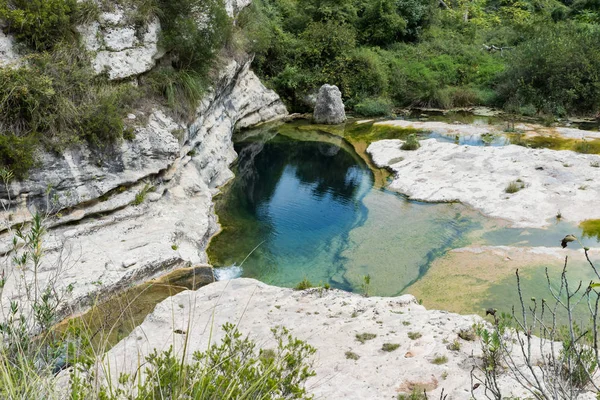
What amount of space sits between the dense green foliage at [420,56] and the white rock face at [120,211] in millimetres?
9348

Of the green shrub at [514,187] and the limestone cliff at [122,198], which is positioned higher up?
the limestone cliff at [122,198]

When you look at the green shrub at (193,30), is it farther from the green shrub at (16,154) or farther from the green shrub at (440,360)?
the green shrub at (440,360)

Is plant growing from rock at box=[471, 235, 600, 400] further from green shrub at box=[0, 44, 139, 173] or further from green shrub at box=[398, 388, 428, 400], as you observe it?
green shrub at box=[0, 44, 139, 173]

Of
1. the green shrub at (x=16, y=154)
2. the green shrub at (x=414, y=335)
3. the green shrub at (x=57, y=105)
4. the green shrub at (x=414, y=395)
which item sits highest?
the green shrub at (x=57, y=105)

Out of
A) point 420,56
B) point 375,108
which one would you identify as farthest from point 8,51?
→ point 420,56

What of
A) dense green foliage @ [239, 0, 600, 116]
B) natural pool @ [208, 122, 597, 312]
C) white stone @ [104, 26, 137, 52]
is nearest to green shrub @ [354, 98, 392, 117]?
dense green foliage @ [239, 0, 600, 116]

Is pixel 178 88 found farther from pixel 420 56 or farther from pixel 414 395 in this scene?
pixel 420 56

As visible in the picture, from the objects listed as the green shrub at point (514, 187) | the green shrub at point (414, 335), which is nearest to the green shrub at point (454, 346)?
the green shrub at point (414, 335)

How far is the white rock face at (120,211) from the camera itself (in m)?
8.26

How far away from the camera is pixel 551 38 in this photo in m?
23.5

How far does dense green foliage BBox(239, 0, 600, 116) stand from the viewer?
73.4 ft

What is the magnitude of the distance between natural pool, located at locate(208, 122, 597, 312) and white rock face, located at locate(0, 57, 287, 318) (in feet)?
3.73

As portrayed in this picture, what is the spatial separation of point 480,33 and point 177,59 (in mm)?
25830

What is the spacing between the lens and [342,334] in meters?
6.65
